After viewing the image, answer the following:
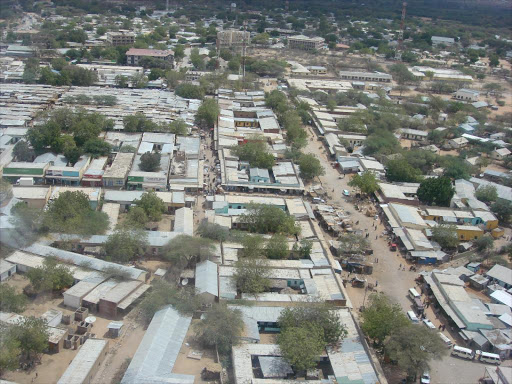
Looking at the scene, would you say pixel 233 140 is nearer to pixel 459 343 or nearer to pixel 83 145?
pixel 83 145

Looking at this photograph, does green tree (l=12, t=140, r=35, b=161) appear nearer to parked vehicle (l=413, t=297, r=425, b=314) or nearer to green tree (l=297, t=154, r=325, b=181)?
green tree (l=297, t=154, r=325, b=181)

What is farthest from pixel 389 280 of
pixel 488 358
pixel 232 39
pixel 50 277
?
pixel 232 39

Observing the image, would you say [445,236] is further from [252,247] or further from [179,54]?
[179,54]

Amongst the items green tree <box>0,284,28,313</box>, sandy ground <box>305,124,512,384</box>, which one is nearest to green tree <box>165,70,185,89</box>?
sandy ground <box>305,124,512,384</box>

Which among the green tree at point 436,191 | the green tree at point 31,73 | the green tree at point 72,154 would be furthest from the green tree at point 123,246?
the green tree at point 31,73

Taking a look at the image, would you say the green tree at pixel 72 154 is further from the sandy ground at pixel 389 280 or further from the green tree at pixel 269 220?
the sandy ground at pixel 389 280

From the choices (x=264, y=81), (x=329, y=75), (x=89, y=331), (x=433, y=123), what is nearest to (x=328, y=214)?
(x=89, y=331)
